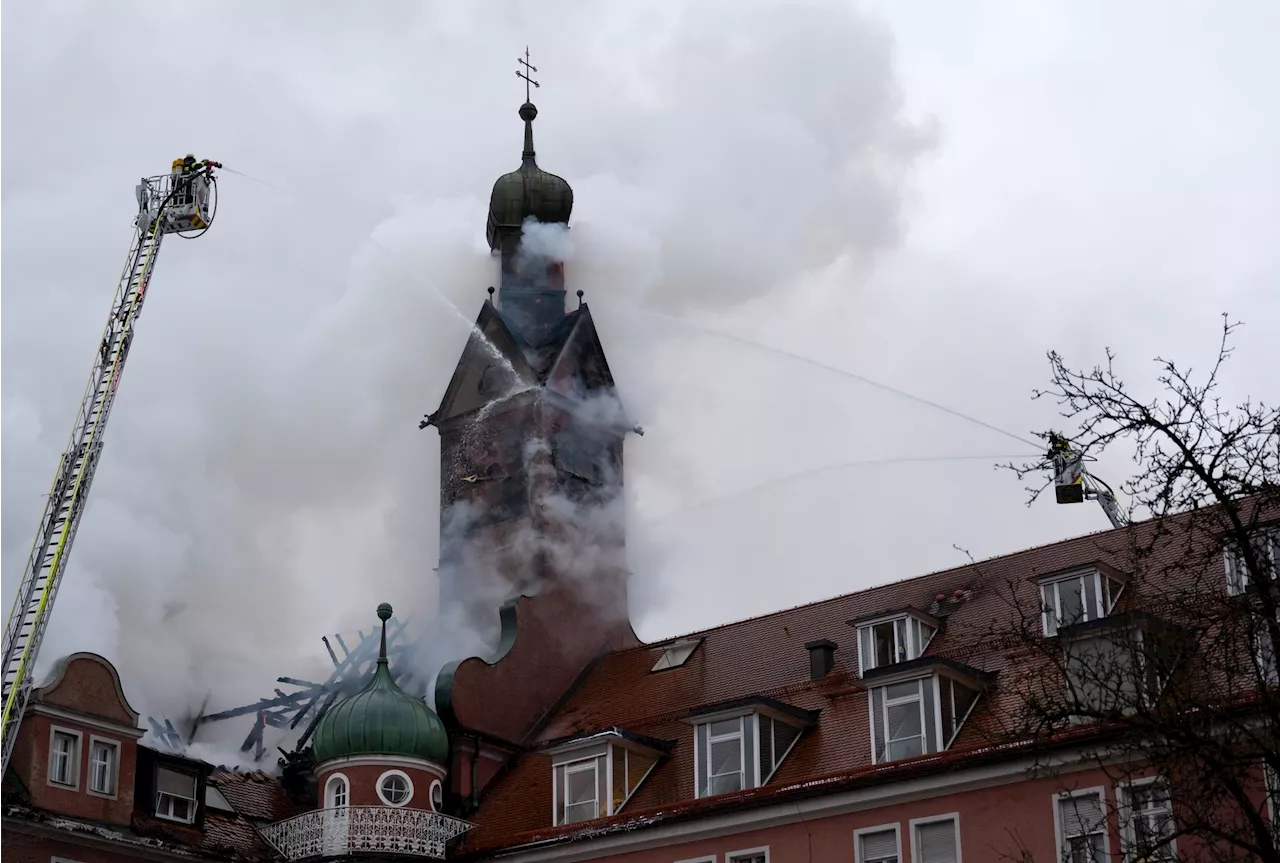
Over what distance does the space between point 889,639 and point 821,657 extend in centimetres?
251

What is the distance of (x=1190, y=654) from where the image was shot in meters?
30.5

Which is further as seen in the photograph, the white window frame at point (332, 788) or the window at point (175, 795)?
the white window frame at point (332, 788)

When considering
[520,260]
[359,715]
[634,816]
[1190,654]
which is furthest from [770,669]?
[1190,654]

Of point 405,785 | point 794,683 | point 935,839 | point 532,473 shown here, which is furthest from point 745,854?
point 532,473

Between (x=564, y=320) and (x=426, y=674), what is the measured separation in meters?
14.0

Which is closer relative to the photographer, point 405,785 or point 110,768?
point 110,768

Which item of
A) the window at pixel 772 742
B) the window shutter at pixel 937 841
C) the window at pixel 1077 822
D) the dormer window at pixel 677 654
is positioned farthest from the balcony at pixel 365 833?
the window at pixel 1077 822

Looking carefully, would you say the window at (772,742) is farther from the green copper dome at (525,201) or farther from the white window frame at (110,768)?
the green copper dome at (525,201)

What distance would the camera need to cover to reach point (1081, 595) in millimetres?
52344

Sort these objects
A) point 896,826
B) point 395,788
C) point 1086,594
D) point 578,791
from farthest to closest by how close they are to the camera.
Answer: point 395,788 < point 578,791 < point 1086,594 < point 896,826

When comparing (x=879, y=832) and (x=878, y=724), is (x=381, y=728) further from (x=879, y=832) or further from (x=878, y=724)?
(x=879, y=832)

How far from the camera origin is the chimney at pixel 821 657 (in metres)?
56.5

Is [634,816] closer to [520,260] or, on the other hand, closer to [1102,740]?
[1102,740]

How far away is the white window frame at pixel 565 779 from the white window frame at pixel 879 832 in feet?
28.8
